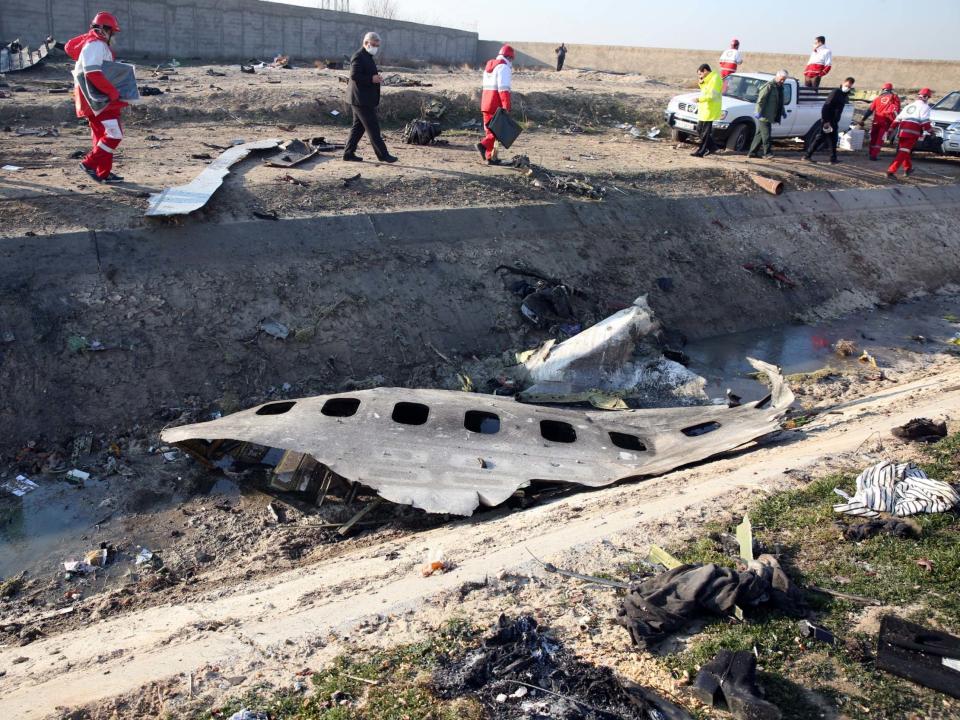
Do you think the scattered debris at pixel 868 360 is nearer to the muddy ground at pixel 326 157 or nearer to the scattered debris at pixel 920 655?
the muddy ground at pixel 326 157

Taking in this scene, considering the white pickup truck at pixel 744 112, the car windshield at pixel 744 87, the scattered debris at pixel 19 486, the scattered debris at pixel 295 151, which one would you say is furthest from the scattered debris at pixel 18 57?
the car windshield at pixel 744 87

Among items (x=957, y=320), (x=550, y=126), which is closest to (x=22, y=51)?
(x=550, y=126)

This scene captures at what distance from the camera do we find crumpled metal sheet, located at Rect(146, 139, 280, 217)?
8336mm

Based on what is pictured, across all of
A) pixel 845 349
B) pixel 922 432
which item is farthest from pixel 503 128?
pixel 922 432

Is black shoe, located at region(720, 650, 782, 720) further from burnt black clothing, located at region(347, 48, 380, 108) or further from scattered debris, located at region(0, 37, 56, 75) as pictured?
scattered debris, located at region(0, 37, 56, 75)

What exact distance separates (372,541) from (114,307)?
13.1 feet

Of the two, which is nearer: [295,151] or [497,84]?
[497,84]

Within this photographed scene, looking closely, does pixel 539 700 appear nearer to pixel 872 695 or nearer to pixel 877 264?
pixel 872 695

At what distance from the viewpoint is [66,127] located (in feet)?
40.8

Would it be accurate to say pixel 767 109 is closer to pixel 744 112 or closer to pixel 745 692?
pixel 744 112

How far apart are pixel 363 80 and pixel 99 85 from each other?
141 inches

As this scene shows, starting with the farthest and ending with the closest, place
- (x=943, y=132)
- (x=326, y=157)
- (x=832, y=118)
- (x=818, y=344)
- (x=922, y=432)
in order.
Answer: (x=943, y=132) → (x=832, y=118) → (x=326, y=157) → (x=818, y=344) → (x=922, y=432)

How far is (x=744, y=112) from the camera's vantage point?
15617mm

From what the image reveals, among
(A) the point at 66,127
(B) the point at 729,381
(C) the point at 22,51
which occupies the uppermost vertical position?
(C) the point at 22,51
